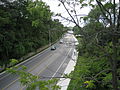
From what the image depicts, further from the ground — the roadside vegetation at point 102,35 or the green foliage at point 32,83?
the roadside vegetation at point 102,35

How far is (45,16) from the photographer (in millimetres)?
2771

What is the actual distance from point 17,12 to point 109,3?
44.3 ft

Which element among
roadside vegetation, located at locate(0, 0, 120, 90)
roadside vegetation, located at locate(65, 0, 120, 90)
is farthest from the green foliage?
roadside vegetation, located at locate(65, 0, 120, 90)

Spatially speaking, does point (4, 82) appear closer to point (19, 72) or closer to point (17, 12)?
point (17, 12)

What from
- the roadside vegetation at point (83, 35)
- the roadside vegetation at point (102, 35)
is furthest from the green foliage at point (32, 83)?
the roadside vegetation at point (102, 35)

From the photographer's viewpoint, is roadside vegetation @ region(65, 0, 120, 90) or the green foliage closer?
the green foliage

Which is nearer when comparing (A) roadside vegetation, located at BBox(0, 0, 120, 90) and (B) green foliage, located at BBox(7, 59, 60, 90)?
(B) green foliage, located at BBox(7, 59, 60, 90)

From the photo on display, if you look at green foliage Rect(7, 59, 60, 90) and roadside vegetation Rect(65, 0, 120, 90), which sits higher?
roadside vegetation Rect(65, 0, 120, 90)

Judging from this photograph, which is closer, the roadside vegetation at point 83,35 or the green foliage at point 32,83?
the green foliage at point 32,83

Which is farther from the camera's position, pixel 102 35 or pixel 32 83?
pixel 102 35

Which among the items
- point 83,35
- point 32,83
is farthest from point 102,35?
point 32,83

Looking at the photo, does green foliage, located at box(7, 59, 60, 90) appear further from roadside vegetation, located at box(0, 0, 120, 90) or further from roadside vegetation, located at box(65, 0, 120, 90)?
roadside vegetation, located at box(65, 0, 120, 90)

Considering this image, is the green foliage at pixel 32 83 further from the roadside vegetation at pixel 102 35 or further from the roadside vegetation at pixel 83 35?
the roadside vegetation at pixel 102 35

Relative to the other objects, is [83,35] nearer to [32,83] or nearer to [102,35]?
[102,35]
